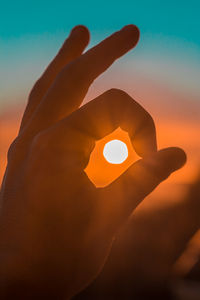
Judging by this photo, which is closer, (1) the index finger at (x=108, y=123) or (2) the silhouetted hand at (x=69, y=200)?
(2) the silhouetted hand at (x=69, y=200)

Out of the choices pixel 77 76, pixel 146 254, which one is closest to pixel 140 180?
pixel 77 76

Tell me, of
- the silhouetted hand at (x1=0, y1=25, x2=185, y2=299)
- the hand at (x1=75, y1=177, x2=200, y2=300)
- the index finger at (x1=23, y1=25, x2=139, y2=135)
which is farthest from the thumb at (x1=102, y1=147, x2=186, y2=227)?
the hand at (x1=75, y1=177, x2=200, y2=300)

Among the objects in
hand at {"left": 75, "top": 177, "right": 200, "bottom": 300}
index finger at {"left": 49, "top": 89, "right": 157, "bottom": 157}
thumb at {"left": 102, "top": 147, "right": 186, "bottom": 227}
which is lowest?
hand at {"left": 75, "top": 177, "right": 200, "bottom": 300}

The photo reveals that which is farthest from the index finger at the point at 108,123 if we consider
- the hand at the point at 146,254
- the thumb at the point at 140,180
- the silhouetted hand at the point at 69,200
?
the hand at the point at 146,254

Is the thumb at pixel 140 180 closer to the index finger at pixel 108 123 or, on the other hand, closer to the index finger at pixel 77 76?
the index finger at pixel 108 123

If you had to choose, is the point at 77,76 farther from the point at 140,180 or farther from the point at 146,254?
the point at 146,254

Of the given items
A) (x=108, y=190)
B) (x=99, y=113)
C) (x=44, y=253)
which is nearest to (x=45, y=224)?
(x=44, y=253)

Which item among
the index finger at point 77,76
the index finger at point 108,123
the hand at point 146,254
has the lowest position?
the hand at point 146,254

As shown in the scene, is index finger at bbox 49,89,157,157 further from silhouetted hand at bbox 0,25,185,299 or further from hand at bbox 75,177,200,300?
hand at bbox 75,177,200,300

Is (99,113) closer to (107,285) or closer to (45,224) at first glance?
(45,224)
